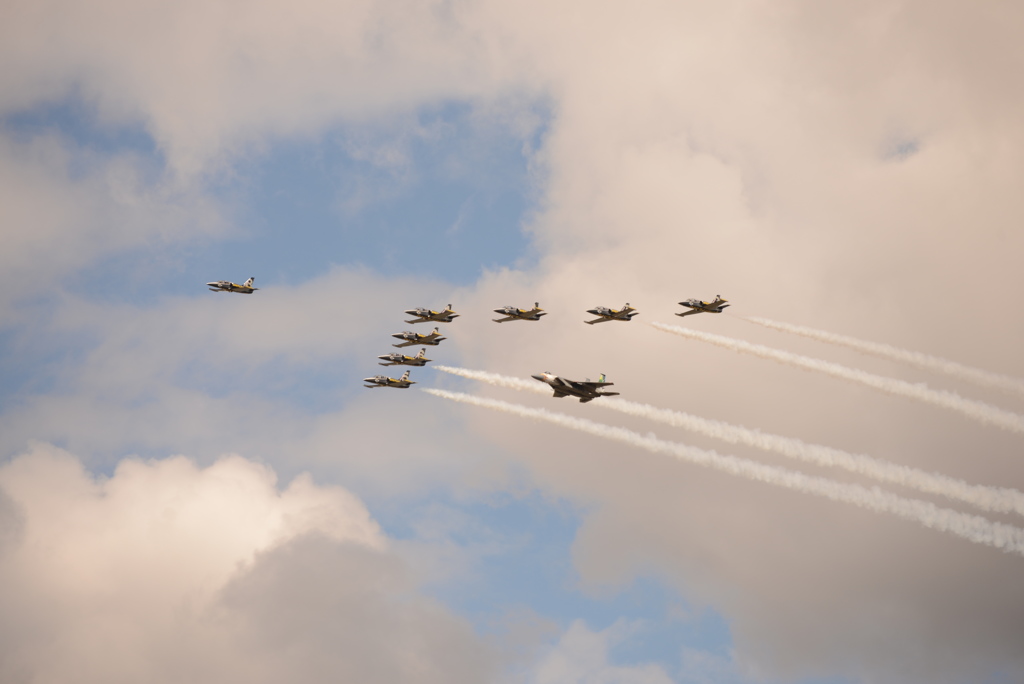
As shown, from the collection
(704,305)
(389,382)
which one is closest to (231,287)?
(389,382)

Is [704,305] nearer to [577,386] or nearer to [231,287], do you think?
[577,386]

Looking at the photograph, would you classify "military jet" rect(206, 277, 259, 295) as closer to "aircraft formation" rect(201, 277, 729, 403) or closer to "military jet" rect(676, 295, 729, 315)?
"aircraft formation" rect(201, 277, 729, 403)

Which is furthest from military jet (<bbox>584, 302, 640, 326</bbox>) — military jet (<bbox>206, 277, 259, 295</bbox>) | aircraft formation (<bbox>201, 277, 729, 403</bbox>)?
military jet (<bbox>206, 277, 259, 295</bbox>)

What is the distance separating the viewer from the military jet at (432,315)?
132 m

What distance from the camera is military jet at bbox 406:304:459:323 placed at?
131750 millimetres

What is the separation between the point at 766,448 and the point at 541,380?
1073 inches

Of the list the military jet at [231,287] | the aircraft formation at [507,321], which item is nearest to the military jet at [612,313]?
the aircraft formation at [507,321]

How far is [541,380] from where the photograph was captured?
376 feet

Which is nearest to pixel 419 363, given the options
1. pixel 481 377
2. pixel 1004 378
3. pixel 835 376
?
pixel 481 377

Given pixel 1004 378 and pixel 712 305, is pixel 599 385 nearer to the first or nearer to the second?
pixel 712 305

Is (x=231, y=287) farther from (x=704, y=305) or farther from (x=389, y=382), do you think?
(x=704, y=305)

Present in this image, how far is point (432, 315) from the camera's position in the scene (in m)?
133

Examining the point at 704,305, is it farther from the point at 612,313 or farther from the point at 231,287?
the point at 231,287

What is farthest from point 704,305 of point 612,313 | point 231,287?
point 231,287
